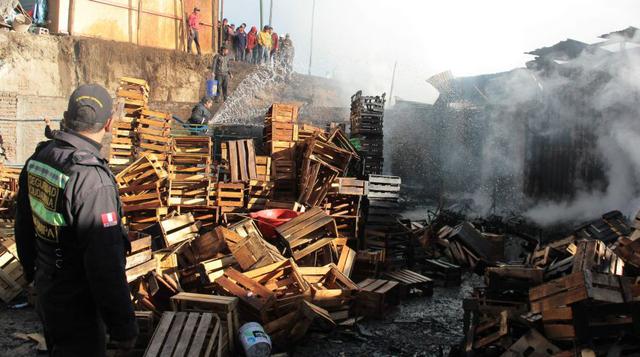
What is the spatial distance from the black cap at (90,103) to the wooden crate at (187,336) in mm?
2395

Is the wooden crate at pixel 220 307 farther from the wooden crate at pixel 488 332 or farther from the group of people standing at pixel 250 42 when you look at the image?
the group of people standing at pixel 250 42

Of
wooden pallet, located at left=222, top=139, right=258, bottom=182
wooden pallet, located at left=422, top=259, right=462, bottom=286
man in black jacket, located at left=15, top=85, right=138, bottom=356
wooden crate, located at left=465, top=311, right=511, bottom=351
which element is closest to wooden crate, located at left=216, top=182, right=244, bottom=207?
wooden pallet, located at left=222, top=139, right=258, bottom=182

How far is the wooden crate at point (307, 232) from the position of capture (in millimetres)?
7320

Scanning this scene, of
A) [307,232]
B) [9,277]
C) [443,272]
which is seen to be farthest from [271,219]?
[9,277]

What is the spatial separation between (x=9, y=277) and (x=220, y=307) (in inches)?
137

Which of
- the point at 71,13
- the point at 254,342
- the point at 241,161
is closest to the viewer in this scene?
the point at 254,342

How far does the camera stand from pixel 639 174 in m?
10.7

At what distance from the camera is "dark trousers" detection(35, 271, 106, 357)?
2695 mm

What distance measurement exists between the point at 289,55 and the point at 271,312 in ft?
65.2

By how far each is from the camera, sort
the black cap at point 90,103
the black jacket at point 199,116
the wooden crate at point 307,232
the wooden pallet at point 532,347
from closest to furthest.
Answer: the black cap at point 90,103 < the wooden pallet at point 532,347 < the wooden crate at point 307,232 < the black jacket at point 199,116

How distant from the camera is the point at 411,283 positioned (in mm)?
7574

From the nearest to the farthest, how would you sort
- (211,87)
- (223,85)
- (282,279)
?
(282,279) → (211,87) → (223,85)

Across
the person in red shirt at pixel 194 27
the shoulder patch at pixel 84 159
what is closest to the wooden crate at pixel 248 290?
the shoulder patch at pixel 84 159

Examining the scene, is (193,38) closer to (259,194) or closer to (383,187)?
(259,194)
